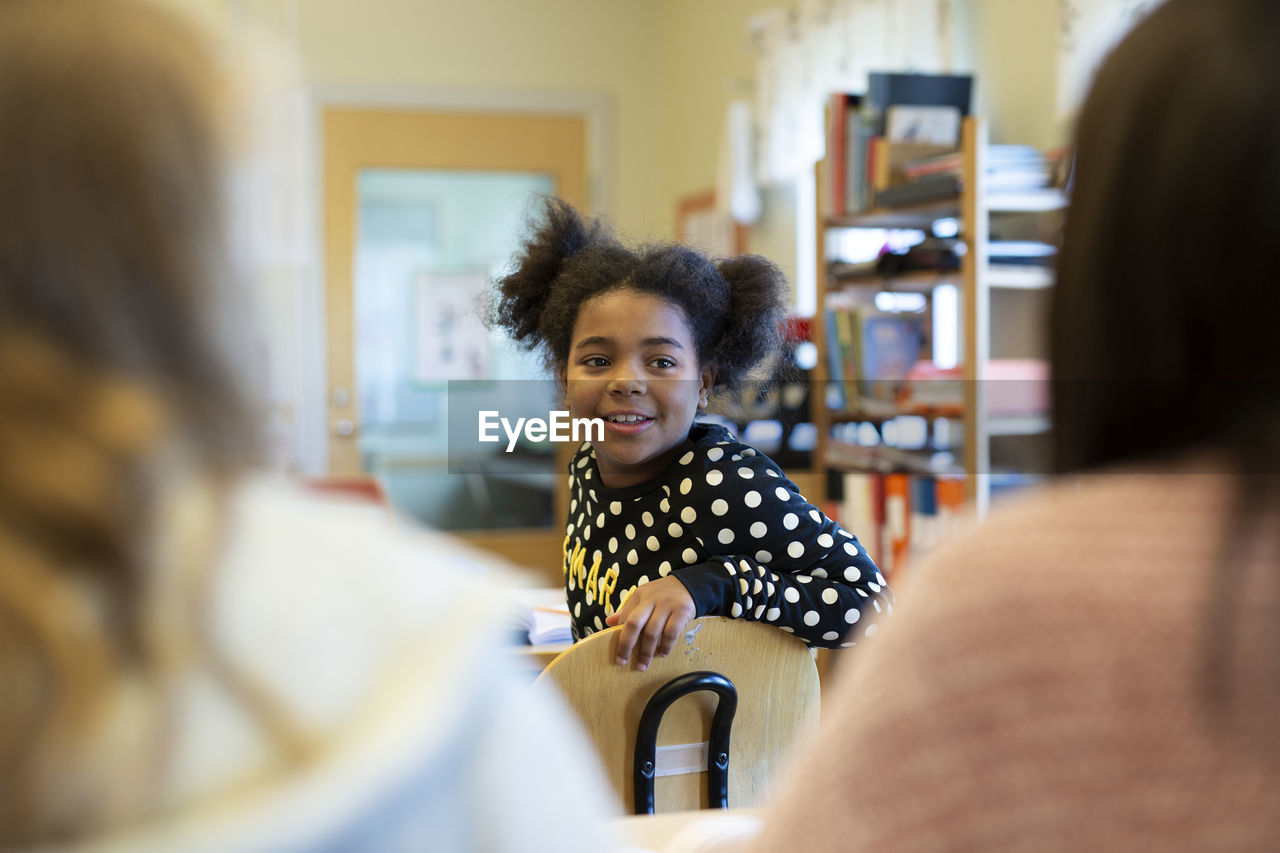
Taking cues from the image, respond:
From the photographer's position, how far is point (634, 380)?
1.46 metres

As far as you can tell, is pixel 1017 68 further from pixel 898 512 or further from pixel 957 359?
pixel 898 512

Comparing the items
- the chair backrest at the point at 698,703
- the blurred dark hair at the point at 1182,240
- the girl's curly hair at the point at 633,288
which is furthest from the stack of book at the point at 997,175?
the blurred dark hair at the point at 1182,240

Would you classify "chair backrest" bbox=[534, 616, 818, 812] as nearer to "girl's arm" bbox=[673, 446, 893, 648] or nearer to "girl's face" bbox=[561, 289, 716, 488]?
"girl's arm" bbox=[673, 446, 893, 648]

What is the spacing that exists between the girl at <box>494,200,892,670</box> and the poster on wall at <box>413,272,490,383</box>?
124 inches

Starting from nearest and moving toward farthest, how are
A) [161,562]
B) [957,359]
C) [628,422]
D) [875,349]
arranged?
[161,562]
[628,422]
[875,349]
[957,359]

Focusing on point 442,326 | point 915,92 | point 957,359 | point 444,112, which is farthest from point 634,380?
point 444,112

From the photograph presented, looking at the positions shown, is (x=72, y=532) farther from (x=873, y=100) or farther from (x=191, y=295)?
(x=873, y=100)

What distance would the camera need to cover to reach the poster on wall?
4801mm

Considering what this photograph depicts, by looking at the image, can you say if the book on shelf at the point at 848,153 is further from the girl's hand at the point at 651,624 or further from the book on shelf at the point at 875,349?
the girl's hand at the point at 651,624

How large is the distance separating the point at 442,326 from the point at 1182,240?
445cm

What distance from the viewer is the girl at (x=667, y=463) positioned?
1.25 m

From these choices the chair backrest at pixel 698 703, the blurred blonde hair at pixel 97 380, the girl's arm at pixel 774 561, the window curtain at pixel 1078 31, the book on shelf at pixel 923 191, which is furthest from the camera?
the book on shelf at pixel 923 191

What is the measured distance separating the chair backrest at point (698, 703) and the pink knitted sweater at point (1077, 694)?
21.1 inches

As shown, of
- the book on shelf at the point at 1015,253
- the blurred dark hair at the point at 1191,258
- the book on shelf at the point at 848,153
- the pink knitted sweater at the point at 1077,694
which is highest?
the book on shelf at the point at 848,153
